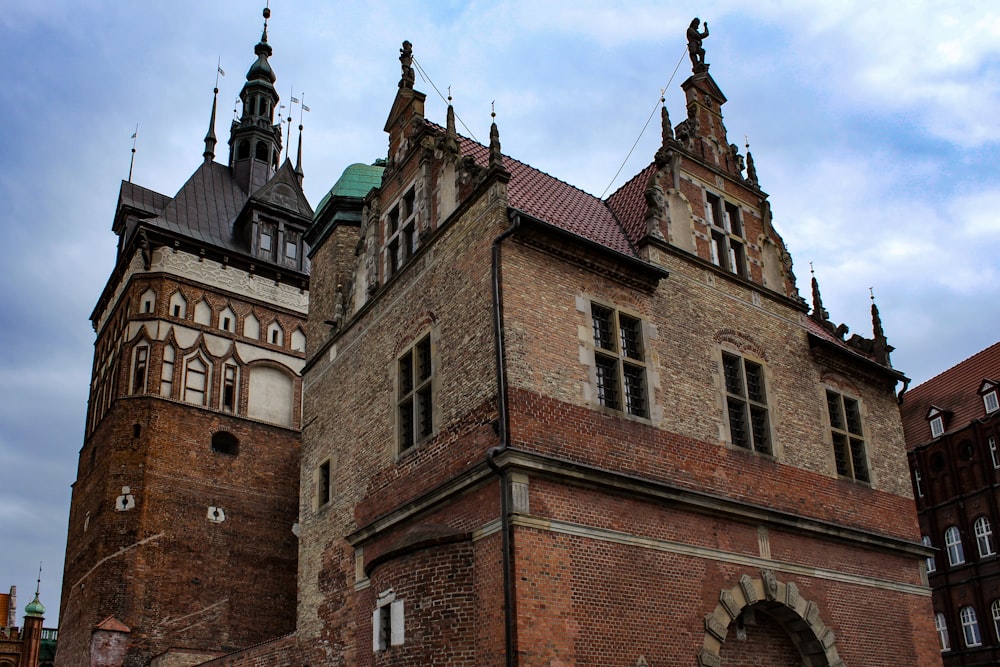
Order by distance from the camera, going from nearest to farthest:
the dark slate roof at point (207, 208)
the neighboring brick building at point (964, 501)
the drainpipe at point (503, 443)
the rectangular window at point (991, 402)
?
the drainpipe at point (503, 443)
the dark slate roof at point (207, 208)
the neighboring brick building at point (964, 501)
the rectangular window at point (991, 402)

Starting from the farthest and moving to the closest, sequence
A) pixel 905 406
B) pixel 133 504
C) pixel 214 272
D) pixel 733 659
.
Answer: pixel 905 406
pixel 214 272
pixel 133 504
pixel 733 659

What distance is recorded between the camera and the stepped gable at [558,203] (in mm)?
18078

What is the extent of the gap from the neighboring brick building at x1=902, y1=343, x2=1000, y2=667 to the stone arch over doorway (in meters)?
20.0

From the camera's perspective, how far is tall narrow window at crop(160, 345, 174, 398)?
31312mm

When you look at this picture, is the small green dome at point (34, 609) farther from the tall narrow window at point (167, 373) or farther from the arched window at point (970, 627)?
the arched window at point (970, 627)

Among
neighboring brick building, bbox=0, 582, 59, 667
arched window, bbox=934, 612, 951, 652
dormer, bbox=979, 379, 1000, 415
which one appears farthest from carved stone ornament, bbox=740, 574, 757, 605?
neighboring brick building, bbox=0, 582, 59, 667

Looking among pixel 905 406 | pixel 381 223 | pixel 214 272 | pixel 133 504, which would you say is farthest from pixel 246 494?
pixel 905 406

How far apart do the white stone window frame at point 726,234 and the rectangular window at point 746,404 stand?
2.23 metres

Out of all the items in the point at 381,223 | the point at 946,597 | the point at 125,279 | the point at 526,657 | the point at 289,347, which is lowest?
the point at 526,657

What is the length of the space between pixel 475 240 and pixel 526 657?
7.31 meters

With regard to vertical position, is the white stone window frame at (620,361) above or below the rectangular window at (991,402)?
below

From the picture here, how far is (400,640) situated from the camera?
14875mm

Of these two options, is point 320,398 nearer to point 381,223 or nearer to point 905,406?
point 381,223

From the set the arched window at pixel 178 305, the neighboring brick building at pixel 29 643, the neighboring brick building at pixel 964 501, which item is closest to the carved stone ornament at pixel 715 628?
the neighboring brick building at pixel 964 501
